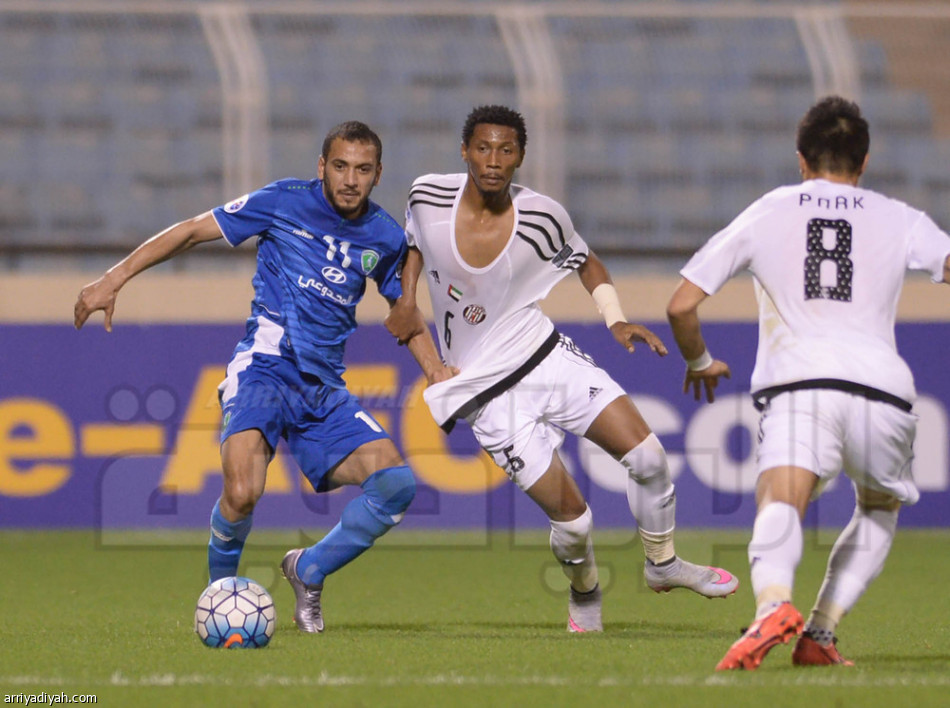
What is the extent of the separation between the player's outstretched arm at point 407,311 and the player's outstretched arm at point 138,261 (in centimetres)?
80

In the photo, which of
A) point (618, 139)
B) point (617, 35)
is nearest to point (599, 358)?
point (618, 139)

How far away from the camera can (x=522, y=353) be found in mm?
6488

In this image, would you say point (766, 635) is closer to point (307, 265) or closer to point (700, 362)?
point (700, 362)

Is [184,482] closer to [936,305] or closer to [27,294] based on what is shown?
[27,294]

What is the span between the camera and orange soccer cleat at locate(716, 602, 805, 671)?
14.6 feet

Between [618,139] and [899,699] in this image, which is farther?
[618,139]

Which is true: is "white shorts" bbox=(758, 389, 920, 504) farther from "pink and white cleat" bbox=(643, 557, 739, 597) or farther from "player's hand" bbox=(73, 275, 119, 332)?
"player's hand" bbox=(73, 275, 119, 332)

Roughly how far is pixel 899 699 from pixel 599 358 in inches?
243

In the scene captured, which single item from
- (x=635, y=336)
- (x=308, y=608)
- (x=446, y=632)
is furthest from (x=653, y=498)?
(x=308, y=608)

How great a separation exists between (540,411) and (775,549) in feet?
6.45

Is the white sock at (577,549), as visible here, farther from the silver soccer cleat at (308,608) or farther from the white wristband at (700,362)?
the white wristband at (700,362)

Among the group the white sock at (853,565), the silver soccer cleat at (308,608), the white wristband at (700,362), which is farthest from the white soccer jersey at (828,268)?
the silver soccer cleat at (308,608)

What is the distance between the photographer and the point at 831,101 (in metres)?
4.85

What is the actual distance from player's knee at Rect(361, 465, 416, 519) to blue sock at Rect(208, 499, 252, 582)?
1.70 ft
